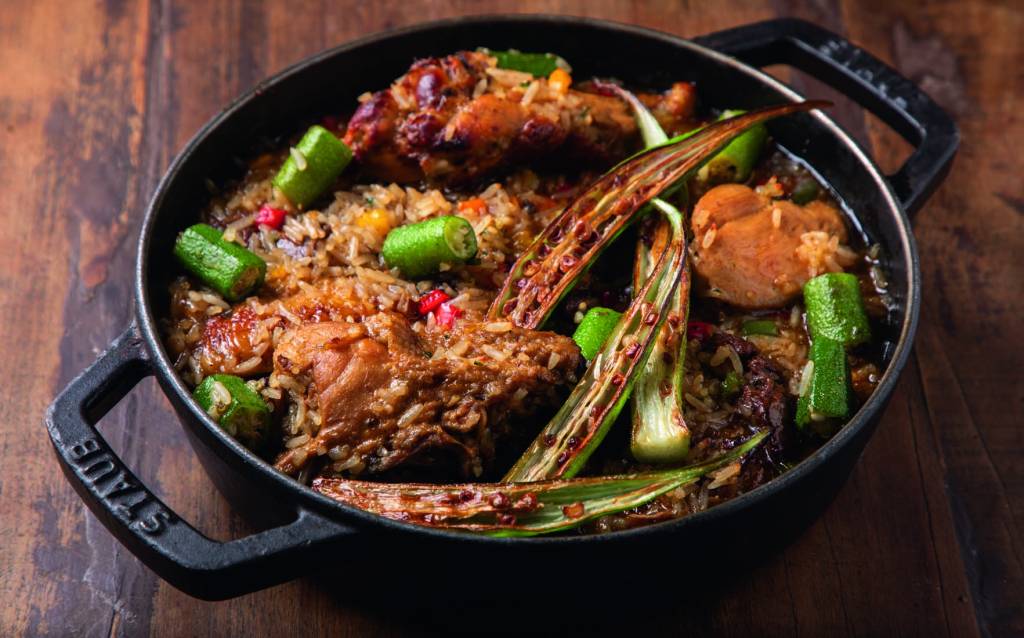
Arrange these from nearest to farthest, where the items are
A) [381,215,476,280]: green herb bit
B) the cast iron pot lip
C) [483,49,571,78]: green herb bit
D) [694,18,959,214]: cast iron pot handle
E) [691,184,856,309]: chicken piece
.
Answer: the cast iron pot lip → [381,215,476,280]: green herb bit → [691,184,856,309]: chicken piece → [694,18,959,214]: cast iron pot handle → [483,49,571,78]: green herb bit

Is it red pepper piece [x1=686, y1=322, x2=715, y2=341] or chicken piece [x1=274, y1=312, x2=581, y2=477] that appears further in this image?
red pepper piece [x1=686, y1=322, x2=715, y2=341]

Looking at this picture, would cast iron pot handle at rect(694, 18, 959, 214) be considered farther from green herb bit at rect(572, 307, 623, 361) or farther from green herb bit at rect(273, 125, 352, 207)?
green herb bit at rect(273, 125, 352, 207)

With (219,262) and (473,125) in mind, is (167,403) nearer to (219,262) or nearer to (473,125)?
(219,262)

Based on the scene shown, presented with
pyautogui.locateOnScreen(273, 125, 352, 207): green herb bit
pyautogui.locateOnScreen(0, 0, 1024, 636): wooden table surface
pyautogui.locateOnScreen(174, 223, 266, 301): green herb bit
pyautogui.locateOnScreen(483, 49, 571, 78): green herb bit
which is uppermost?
pyautogui.locateOnScreen(483, 49, 571, 78): green herb bit

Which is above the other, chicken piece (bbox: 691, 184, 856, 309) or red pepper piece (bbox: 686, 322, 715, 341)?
→ chicken piece (bbox: 691, 184, 856, 309)

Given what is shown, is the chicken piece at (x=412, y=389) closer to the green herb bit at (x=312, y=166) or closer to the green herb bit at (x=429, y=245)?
the green herb bit at (x=429, y=245)

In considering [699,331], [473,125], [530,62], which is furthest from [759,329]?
[530,62]

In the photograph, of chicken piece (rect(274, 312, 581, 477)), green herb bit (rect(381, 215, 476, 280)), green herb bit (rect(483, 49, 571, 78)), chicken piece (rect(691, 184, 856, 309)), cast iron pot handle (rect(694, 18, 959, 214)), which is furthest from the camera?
green herb bit (rect(483, 49, 571, 78))

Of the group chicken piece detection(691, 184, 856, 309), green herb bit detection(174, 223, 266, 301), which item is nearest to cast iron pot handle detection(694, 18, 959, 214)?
chicken piece detection(691, 184, 856, 309)
